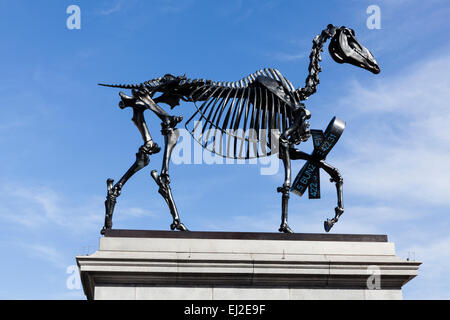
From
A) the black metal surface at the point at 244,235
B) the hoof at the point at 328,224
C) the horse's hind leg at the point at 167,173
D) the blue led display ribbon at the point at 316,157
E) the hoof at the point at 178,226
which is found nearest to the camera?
the black metal surface at the point at 244,235

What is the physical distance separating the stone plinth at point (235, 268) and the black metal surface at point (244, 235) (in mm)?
19

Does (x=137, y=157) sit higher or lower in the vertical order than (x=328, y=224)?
higher

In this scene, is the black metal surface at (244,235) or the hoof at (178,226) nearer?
the black metal surface at (244,235)

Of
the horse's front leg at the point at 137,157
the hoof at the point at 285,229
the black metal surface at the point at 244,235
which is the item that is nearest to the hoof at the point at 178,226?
the black metal surface at the point at 244,235

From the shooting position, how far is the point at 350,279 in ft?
47.2

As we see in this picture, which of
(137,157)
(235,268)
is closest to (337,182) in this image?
(235,268)

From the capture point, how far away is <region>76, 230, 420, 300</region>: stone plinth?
14000mm

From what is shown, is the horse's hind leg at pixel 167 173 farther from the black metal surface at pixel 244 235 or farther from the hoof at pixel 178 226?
the black metal surface at pixel 244 235

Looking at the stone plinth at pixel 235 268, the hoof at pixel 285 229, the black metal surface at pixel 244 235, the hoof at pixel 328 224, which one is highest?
the hoof at pixel 328 224

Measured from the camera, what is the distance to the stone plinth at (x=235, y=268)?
14.0 m

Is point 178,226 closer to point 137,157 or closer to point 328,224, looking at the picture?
point 137,157

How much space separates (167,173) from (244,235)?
2178 millimetres

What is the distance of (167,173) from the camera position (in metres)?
15.8
